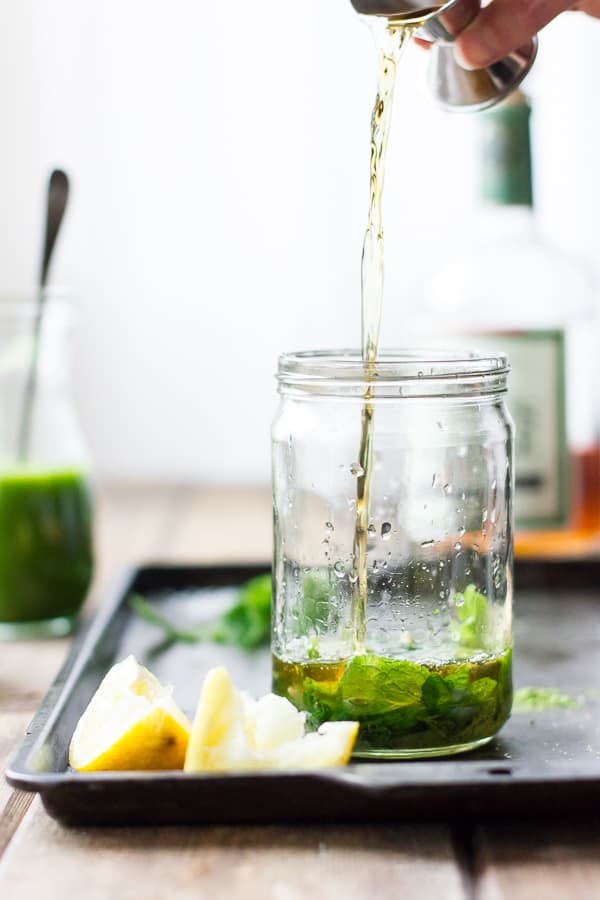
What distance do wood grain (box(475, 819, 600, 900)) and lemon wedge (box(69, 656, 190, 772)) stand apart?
0.61ft

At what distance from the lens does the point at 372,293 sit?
0.88 meters

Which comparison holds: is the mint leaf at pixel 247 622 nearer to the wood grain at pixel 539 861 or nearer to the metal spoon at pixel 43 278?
the metal spoon at pixel 43 278

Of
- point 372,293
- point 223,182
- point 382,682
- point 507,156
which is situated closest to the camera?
point 382,682

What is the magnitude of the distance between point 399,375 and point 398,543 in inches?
4.5

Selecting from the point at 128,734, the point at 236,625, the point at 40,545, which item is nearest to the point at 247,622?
the point at 236,625

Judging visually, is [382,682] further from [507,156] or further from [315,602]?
[507,156]

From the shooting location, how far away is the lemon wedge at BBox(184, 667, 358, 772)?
714mm

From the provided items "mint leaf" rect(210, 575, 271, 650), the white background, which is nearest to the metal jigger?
"mint leaf" rect(210, 575, 271, 650)

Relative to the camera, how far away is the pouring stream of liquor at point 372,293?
0.84m

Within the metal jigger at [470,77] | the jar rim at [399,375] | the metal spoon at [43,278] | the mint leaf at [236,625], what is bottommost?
the mint leaf at [236,625]

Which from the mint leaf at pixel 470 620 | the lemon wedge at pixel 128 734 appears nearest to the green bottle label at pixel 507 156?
the mint leaf at pixel 470 620

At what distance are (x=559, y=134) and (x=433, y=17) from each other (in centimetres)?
133

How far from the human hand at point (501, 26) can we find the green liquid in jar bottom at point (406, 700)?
17.1 inches

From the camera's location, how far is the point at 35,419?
123 centimetres
